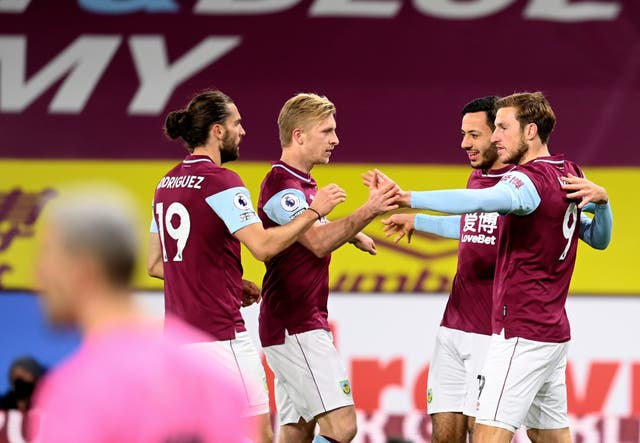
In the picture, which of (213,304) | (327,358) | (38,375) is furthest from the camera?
(38,375)

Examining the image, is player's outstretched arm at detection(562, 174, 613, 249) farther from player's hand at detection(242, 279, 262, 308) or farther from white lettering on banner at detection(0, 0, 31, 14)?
white lettering on banner at detection(0, 0, 31, 14)

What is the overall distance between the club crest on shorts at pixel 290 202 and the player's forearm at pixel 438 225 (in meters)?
0.96

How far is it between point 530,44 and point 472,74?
1.64 ft

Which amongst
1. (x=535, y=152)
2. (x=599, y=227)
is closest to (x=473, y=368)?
(x=599, y=227)

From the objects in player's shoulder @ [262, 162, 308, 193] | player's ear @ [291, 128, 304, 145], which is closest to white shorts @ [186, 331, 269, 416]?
player's shoulder @ [262, 162, 308, 193]

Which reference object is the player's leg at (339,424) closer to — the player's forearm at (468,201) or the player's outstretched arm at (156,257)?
the player's outstretched arm at (156,257)

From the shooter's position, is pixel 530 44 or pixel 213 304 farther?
pixel 530 44

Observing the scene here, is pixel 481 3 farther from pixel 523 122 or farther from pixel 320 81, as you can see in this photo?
pixel 523 122

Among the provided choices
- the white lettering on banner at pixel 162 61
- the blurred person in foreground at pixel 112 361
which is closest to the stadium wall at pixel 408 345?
the white lettering on banner at pixel 162 61

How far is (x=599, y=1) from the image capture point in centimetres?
877

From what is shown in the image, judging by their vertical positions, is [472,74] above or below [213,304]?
above

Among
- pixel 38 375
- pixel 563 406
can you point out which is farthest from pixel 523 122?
pixel 38 375

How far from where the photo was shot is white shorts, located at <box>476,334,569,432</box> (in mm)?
4711

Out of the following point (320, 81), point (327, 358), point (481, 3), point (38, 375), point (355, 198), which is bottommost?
point (38, 375)
